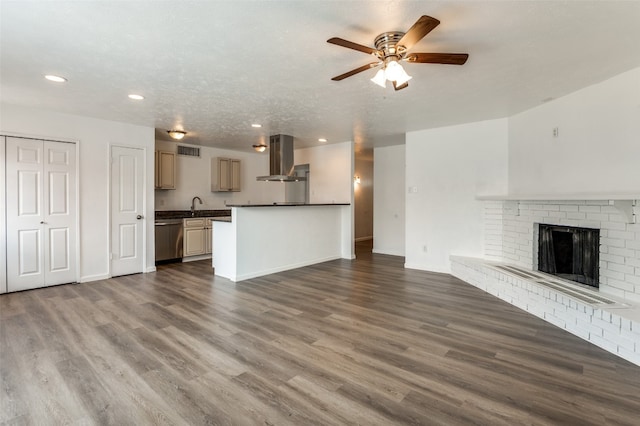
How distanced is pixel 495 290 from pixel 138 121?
583cm

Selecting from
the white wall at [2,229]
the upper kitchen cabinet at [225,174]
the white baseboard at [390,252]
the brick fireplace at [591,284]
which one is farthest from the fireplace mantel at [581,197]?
the white wall at [2,229]

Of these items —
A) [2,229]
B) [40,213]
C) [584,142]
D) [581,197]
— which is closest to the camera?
[581,197]

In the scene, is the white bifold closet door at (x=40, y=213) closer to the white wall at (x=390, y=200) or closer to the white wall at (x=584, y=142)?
the white wall at (x=390, y=200)

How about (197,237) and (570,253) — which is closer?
(570,253)

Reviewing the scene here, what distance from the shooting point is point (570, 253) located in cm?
366

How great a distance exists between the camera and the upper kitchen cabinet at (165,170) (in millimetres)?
6402

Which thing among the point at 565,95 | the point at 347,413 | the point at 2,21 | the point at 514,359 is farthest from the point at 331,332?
the point at 565,95

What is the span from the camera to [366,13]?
2111 millimetres

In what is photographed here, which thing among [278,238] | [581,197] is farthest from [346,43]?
[278,238]

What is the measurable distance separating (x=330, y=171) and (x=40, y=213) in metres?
5.09

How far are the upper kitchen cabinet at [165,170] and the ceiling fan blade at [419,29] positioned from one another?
5.66 m

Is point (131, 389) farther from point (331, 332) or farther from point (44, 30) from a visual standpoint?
point (44, 30)

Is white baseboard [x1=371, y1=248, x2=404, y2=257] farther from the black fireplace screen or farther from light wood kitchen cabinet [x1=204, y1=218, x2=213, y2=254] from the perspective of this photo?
light wood kitchen cabinet [x1=204, y1=218, x2=213, y2=254]

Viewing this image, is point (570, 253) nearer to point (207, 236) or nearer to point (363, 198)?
point (207, 236)
